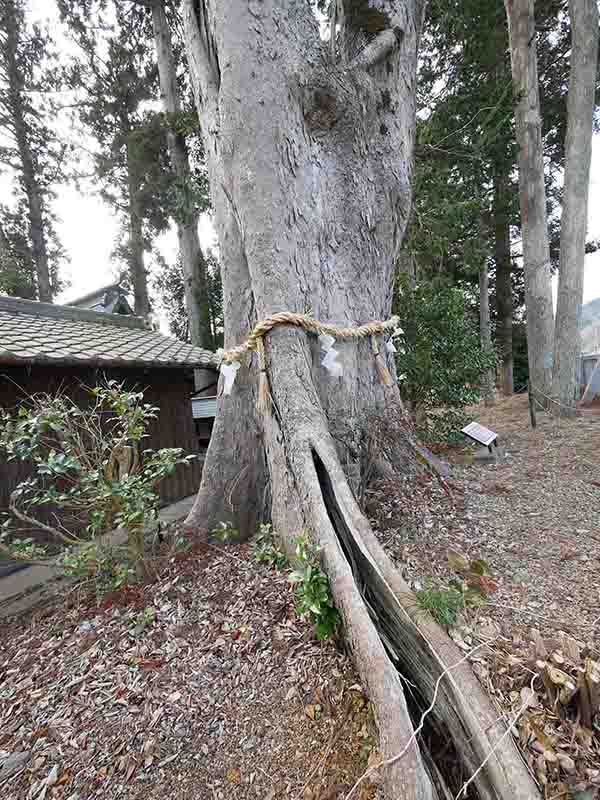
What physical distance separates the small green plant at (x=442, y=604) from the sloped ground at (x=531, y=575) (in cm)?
4

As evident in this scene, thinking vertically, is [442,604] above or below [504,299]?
below

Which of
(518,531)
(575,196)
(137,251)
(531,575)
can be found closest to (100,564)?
(531,575)

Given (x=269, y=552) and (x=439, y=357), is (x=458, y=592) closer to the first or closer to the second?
(x=269, y=552)

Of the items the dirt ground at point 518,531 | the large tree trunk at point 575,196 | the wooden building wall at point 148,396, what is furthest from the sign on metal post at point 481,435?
the wooden building wall at point 148,396

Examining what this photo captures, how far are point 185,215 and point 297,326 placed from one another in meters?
6.47

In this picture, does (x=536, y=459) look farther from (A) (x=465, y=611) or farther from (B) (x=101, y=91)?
(B) (x=101, y=91)

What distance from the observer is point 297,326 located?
2.06 metres

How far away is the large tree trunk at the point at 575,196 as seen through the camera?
504 cm

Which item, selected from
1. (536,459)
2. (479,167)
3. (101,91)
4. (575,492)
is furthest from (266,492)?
(101,91)

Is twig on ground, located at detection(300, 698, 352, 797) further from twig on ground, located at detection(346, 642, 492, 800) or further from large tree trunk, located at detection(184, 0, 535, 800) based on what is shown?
large tree trunk, located at detection(184, 0, 535, 800)

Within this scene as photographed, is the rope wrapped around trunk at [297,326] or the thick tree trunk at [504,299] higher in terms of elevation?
the thick tree trunk at [504,299]

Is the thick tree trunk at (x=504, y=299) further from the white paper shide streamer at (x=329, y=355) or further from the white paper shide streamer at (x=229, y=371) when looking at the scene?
the white paper shide streamer at (x=229, y=371)

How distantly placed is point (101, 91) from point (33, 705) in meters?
13.2

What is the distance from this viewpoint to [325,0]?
5.52 metres
